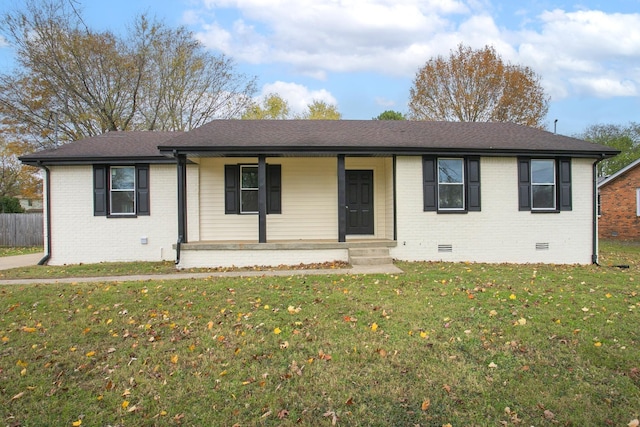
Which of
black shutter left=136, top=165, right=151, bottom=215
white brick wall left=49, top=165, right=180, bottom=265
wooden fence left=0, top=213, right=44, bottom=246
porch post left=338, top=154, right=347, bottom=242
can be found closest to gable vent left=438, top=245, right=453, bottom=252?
porch post left=338, top=154, right=347, bottom=242

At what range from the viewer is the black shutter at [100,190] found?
11047mm

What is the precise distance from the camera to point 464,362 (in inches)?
151

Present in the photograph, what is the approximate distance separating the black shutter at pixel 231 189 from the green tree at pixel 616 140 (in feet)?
123

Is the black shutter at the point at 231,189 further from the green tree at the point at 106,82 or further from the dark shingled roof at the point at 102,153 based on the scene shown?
the green tree at the point at 106,82

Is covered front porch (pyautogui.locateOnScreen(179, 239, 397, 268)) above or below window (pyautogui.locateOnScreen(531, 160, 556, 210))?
below

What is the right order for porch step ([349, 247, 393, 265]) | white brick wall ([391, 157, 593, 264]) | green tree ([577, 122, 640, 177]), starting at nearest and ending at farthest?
porch step ([349, 247, 393, 265]), white brick wall ([391, 157, 593, 264]), green tree ([577, 122, 640, 177])

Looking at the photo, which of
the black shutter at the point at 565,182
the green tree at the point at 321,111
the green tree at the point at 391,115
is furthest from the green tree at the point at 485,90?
the black shutter at the point at 565,182

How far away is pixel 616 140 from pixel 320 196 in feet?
124

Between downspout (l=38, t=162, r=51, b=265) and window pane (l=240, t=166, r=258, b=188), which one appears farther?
window pane (l=240, t=166, r=258, b=188)

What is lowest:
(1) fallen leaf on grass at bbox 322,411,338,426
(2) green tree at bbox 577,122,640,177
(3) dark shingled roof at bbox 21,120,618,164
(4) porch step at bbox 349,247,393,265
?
(1) fallen leaf on grass at bbox 322,411,338,426

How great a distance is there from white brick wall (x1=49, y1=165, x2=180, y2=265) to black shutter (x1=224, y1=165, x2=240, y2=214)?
105 centimetres

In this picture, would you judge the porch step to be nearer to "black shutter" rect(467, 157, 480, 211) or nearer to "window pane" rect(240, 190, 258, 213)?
"black shutter" rect(467, 157, 480, 211)

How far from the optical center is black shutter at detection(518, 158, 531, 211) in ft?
34.8

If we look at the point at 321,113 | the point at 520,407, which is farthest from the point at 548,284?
the point at 321,113
